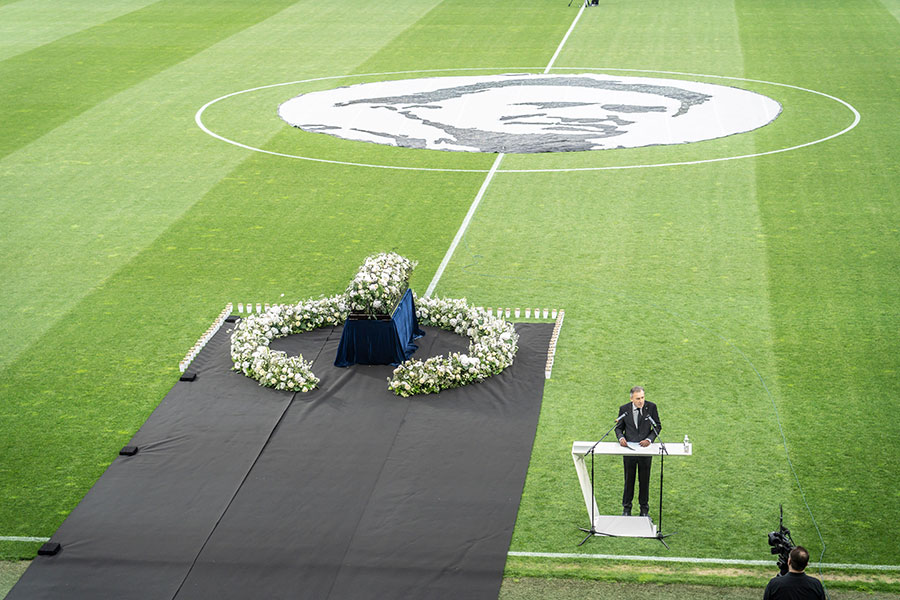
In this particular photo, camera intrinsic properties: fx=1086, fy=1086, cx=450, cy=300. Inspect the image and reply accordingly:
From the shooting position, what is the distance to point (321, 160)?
83.9 feet

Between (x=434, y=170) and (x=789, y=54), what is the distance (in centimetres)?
1668

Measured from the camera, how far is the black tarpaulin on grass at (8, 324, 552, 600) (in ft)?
35.8

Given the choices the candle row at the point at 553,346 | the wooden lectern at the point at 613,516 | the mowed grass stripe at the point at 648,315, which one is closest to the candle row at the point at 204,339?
the mowed grass stripe at the point at 648,315

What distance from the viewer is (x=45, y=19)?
43750 mm

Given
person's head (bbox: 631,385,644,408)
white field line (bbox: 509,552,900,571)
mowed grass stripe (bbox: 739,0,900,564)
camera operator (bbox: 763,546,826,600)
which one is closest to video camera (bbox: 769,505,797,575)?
camera operator (bbox: 763,546,826,600)

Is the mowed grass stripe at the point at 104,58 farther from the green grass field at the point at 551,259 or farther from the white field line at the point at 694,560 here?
the white field line at the point at 694,560

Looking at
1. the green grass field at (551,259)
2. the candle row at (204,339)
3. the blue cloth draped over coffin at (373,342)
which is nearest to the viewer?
the green grass field at (551,259)

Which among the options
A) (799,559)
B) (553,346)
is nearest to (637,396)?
(799,559)

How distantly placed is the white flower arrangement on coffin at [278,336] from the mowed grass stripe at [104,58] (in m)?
13.3

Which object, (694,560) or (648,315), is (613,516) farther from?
(648,315)

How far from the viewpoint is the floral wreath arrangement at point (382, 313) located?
14734 millimetres

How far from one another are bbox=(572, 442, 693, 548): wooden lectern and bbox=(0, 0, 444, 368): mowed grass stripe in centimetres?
913

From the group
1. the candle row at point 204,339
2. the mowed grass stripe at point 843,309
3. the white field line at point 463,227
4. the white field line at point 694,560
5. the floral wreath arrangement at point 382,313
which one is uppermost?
the floral wreath arrangement at point 382,313

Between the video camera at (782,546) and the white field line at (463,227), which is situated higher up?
the video camera at (782,546)
